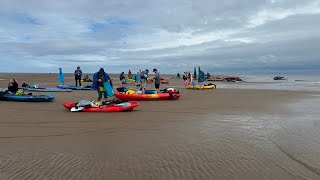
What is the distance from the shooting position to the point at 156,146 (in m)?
6.61

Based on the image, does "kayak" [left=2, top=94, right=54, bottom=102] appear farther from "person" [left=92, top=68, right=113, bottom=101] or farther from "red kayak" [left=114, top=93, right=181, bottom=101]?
"red kayak" [left=114, top=93, right=181, bottom=101]

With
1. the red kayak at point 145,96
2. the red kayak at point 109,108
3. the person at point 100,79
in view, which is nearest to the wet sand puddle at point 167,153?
the red kayak at point 109,108

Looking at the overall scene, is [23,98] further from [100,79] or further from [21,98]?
[100,79]

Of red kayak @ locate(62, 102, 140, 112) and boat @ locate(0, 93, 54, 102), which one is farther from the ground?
boat @ locate(0, 93, 54, 102)

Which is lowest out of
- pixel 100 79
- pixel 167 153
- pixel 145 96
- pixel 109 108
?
pixel 167 153

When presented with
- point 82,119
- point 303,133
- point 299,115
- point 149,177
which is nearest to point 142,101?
point 82,119

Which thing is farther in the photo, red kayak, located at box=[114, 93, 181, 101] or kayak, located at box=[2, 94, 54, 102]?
red kayak, located at box=[114, 93, 181, 101]

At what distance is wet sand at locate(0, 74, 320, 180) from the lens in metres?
4.94

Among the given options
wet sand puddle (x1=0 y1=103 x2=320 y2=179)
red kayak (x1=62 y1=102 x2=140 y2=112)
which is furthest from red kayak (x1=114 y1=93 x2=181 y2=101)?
wet sand puddle (x1=0 y1=103 x2=320 y2=179)

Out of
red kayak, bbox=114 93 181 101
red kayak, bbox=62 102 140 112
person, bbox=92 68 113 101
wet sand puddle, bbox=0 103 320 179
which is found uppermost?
person, bbox=92 68 113 101

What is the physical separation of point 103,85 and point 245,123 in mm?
6327

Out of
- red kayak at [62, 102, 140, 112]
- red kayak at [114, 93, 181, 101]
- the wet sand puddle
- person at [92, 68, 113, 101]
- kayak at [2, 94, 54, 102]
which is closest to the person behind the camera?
the wet sand puddle

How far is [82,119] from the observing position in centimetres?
991

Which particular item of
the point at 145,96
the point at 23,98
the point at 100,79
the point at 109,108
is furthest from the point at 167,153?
the point at 23,98
